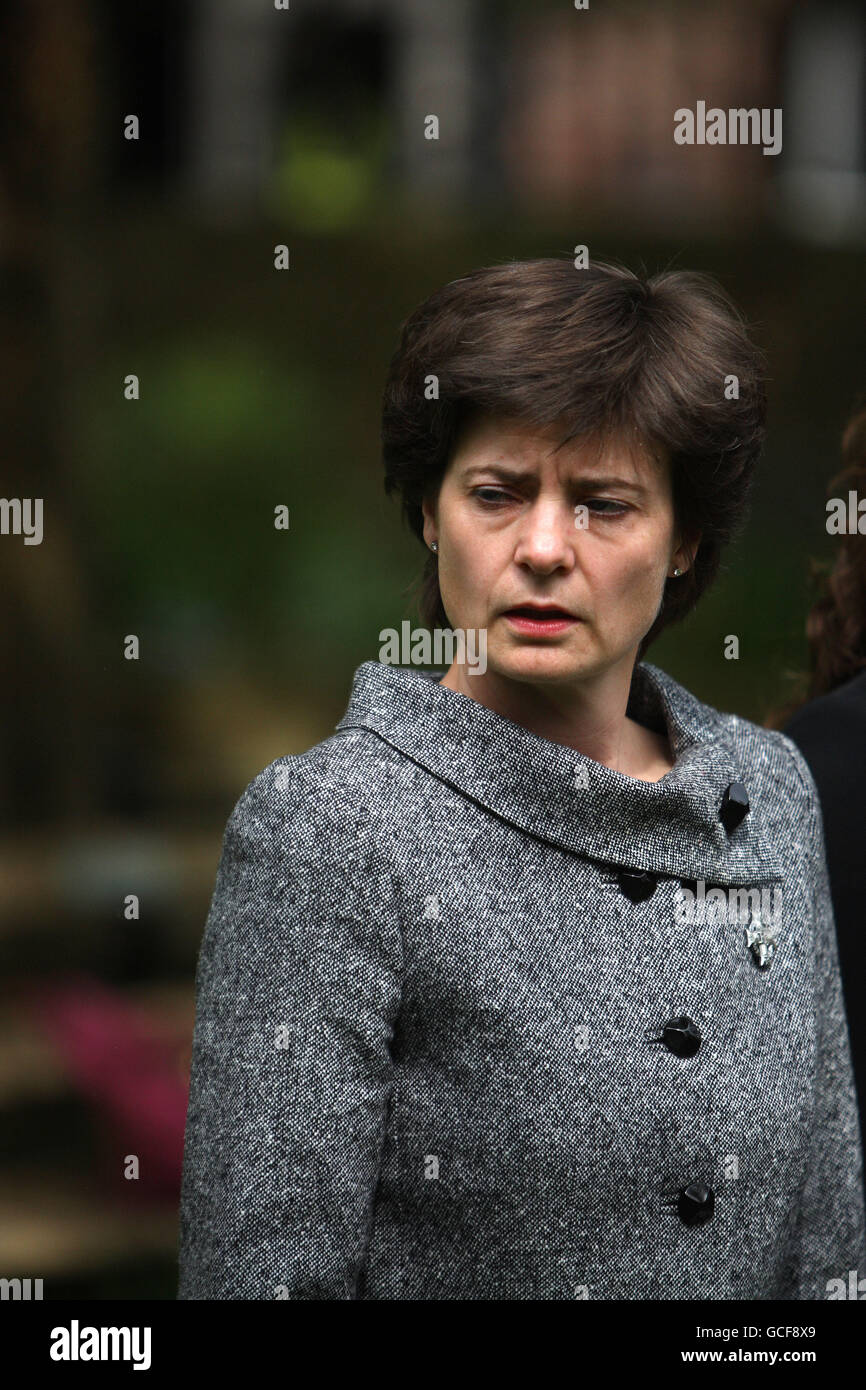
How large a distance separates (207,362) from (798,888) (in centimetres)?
258

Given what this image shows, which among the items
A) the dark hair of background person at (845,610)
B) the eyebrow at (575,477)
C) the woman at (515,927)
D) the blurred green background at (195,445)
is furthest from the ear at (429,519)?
the blurred green background at (195,445)

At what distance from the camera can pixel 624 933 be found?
1.58m

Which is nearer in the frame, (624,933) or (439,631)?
(624,933)

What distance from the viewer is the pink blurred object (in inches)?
142

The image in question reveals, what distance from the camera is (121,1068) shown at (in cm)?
369

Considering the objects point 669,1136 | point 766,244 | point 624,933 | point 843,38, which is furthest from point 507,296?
point 843,38

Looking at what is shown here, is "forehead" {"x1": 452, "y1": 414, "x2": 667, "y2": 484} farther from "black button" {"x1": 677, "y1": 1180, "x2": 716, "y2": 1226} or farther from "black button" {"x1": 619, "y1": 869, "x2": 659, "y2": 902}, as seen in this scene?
"black button" {"x1": 677, "y1": 1180, "x2": 716, "y2": 1226}

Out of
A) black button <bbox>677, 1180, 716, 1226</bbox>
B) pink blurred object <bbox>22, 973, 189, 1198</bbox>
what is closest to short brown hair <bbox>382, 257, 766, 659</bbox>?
black button <bbox>677, 1180, 716, 1226</bbox>

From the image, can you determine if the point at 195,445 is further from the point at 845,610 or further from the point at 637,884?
the point at 637,884

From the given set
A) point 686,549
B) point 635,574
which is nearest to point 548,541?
point 635,574

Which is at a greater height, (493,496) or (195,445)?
(195,445)

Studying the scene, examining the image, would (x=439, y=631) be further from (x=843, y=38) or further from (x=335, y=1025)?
(x=843, y=38)

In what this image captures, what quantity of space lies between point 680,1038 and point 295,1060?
1.17 feet

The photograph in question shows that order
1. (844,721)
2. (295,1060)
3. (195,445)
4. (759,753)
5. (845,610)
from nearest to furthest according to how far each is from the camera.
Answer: (295,1060)
(759,753)
(844,721)
(845,610)
(195,445)
